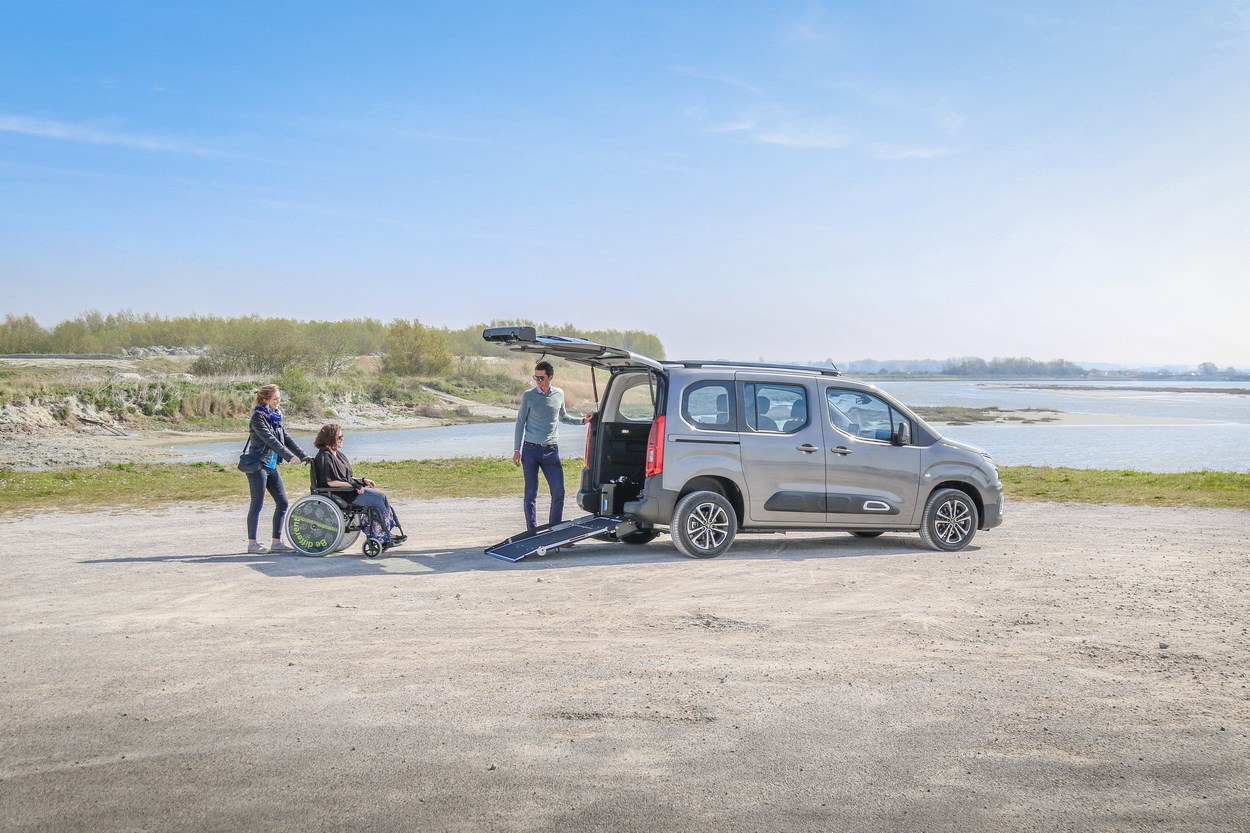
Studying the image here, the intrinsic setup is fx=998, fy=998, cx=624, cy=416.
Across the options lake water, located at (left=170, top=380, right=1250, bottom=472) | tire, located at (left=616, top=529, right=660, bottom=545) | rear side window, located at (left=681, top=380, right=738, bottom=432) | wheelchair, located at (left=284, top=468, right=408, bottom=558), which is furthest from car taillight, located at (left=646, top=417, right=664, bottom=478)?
lake water, located at (left=170, top=380, right=1250, bottom=472)

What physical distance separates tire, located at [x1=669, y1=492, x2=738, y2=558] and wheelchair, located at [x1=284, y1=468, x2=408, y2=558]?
9.48 feet

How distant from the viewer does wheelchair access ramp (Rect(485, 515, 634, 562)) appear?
33.0 ft

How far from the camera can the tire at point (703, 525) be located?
10242 mm

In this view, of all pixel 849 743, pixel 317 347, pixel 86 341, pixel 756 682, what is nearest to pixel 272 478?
pixel 756 682

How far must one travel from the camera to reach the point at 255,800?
13.7ft

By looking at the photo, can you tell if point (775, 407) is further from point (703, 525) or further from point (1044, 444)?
point (1044, 444)

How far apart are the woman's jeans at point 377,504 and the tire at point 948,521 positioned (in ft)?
19.1

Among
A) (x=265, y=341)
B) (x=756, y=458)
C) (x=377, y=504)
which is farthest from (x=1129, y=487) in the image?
(x=265, y=341)

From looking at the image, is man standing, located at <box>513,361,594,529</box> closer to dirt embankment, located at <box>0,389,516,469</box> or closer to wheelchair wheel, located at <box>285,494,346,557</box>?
wheelchair wheel, located at <box>285,494,346,557</box>

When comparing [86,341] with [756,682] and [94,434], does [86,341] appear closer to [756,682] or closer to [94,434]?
[94,434]

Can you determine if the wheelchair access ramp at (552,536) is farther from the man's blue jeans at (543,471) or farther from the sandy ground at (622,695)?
the man's blue jeans at (543,471)

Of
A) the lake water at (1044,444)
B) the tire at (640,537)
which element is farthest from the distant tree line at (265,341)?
the tire at (640,537)

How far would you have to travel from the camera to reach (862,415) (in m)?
11.0

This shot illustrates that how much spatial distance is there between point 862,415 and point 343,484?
18.4 ft
